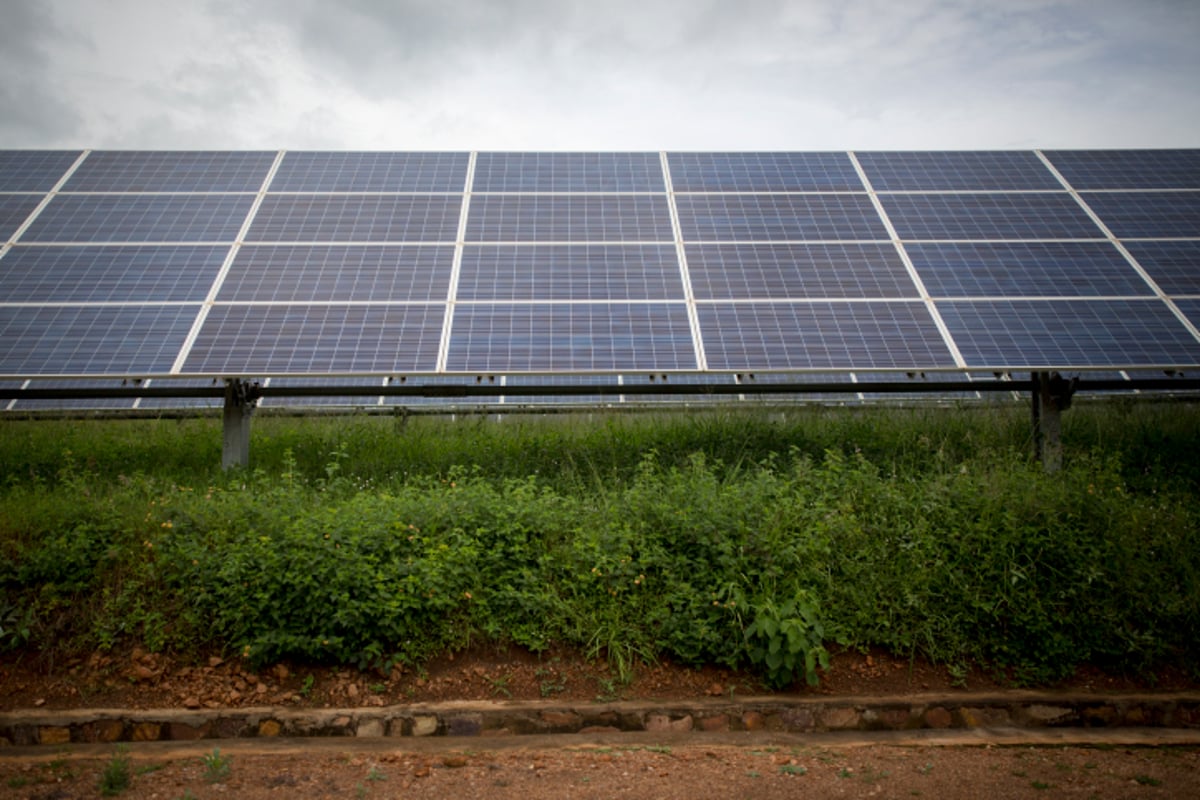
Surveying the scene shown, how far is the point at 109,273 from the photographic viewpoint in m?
11.3

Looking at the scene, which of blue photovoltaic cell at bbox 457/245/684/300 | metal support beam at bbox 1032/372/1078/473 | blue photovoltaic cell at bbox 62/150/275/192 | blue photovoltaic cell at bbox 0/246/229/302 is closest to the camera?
metal support beam at bbox 1032/372/1078/473

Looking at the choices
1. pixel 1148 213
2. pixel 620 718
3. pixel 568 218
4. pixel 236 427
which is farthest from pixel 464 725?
pixel 1148 213

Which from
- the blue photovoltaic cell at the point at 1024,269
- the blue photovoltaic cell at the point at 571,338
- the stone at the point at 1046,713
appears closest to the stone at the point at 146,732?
the blue photovoltaic cell at the point at 571,338

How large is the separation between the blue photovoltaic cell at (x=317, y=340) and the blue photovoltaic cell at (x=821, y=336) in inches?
144

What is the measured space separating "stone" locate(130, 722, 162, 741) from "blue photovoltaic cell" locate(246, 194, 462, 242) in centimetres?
764

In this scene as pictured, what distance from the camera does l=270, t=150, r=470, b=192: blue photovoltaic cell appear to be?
44.5 feet

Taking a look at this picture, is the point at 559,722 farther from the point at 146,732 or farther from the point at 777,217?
the point at 777,217

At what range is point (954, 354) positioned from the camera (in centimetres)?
988

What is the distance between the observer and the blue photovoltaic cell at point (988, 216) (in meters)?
12.4

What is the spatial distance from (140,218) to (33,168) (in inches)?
127

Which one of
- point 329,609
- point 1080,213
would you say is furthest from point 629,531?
point 1080,213

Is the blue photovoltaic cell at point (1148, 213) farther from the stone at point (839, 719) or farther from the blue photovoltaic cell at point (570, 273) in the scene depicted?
the stone at point (839, 719)

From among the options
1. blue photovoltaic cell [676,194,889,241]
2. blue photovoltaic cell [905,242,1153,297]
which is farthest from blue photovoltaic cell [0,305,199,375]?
blue photovoltaic cell [905,242,1153,297]

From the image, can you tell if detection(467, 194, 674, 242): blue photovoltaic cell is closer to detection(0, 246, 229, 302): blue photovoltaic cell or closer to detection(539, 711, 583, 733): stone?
detection(0, 246, 229, 302): blue photovoltaic cell
